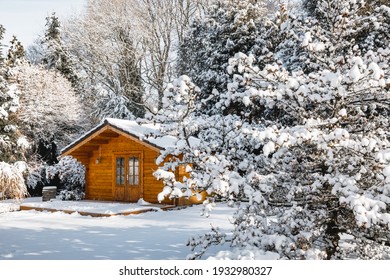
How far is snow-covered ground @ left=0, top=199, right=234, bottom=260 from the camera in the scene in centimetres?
701

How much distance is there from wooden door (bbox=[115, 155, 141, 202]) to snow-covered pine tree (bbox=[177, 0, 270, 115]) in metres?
3.93

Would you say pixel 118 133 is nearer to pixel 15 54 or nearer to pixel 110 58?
pixel 15 54

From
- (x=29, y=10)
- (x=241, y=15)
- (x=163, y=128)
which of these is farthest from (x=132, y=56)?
(x=163, y=128)

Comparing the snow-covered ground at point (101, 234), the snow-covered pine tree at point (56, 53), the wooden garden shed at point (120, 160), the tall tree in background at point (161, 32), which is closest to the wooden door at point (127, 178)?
the wooden garden shed at point (120, 160)

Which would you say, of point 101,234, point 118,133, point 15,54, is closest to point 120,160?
point 118,133

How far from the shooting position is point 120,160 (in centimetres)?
1617

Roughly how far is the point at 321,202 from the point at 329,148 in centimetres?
112

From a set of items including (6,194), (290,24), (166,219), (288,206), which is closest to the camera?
(288,206)

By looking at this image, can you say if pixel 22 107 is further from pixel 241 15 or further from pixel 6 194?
pixel 241 15

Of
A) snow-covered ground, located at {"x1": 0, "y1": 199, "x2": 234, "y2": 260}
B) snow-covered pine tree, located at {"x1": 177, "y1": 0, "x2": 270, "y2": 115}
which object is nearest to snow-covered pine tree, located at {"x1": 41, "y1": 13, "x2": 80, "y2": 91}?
snow-covered pine tree, located at {"x1": 177, "y1": 0, "x2": 270, "y2": 115}

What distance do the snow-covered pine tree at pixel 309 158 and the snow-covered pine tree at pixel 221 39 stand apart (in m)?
11.1

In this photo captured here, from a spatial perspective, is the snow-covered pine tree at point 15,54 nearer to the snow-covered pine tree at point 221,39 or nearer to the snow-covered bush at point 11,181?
the snow-covered bush at point 11,181

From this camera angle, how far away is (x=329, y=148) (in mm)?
4012
